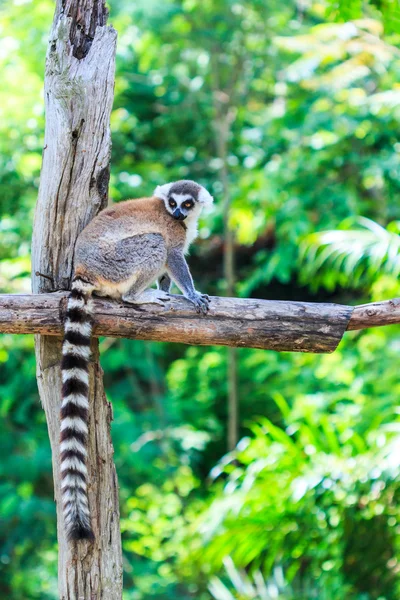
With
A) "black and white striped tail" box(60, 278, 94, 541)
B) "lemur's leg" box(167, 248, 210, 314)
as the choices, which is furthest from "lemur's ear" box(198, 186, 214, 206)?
"black and white striped tail" box(60, 278, 94, 541)

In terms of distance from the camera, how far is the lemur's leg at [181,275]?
12.1ft

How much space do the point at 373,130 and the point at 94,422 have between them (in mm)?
5076

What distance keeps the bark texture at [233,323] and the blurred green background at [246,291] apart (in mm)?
1910

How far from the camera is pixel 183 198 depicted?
4484mm

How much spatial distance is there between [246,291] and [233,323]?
4802mm

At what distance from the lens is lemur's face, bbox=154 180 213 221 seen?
14.6ft

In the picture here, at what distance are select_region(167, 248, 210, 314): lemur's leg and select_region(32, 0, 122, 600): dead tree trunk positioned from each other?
591mm

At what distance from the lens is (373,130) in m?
7.38

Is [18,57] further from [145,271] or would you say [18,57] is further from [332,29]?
[145,271]

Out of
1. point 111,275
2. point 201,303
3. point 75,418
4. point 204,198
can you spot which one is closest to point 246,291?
point 204,198

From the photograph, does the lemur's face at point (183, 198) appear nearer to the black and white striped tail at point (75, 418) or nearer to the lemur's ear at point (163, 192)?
the lemur's ear at point (163, 192)

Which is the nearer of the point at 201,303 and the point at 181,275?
the point at 201,303

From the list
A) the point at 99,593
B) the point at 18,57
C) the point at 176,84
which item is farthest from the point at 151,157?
the point at 99,593

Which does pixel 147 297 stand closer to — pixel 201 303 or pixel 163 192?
pixel 201 303
